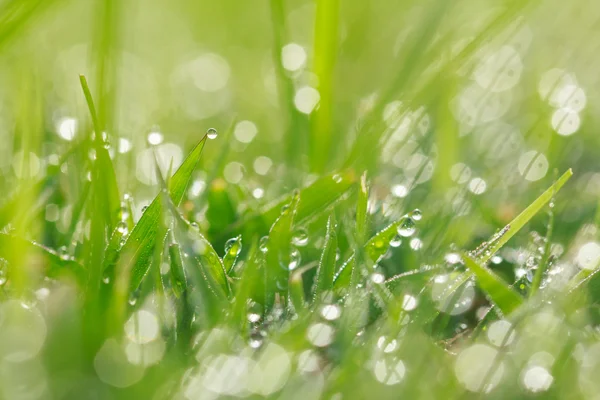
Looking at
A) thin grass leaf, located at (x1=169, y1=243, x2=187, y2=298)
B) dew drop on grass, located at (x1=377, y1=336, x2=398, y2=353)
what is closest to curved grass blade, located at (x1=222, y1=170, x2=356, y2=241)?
thin grass leaf, located at (x1=169, y1=243, x2=187, y2=298)

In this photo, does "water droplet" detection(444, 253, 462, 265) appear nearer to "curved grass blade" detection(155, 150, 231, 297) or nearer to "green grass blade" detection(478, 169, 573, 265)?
"green grass blade" detection(478, 169, 573, 265)

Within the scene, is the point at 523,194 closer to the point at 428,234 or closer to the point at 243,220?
the point at 428,234

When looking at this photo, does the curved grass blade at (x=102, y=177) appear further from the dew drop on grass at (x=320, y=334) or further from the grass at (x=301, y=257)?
the dew drop on grass at (x=320, y=334)

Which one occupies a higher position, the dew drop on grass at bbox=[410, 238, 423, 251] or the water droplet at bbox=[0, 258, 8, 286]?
the water droplet at bbox=[0, 258, 8, 286]

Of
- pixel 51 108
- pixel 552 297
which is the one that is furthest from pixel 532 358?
pixel 51 108

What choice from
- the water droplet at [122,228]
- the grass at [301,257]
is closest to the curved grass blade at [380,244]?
the grass at [301,257]

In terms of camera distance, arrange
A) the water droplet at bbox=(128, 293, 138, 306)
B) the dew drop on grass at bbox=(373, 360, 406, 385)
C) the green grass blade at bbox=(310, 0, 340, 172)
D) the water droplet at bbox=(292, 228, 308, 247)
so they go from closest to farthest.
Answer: the dew drop on grass at bbox=(373, 360, 406, 385) → the water droplet at bbox=(128, 293, 138, 306) → the water droplet at bbox=(292, 228, 308, 247) → the green grass blade at bbox=(310, 0, 340, 172)

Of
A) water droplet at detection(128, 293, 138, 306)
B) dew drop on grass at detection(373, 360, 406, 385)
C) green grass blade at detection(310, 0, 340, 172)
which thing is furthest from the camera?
green grass blade at detection(310, 0, 340, 172)
